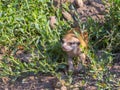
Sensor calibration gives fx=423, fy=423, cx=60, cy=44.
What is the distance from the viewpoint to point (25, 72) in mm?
4180

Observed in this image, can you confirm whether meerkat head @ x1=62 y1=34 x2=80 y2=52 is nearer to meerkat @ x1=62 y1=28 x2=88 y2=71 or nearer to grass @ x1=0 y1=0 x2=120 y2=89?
meerkat @ x1=62 y1=28 x2=88 y2=71

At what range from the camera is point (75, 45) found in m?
3.95

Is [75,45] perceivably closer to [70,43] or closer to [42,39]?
[70,43]

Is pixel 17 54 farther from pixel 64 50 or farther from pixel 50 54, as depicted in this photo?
pixel 64 50

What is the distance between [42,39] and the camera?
4.41 metres

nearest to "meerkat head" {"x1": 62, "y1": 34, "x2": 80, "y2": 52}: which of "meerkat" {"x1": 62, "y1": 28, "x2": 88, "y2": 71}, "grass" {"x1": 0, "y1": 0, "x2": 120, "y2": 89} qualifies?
"meerkat" {"x1": 62, "y1": 28, "x2": 88, "y2": 71}

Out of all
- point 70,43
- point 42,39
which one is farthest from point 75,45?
point 42,39

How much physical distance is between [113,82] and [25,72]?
35.1 inches

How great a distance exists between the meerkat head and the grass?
163mm

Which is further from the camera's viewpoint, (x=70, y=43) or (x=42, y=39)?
(x=42, y=39)

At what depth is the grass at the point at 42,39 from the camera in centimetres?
402

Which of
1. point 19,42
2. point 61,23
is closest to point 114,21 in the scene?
point 61,23

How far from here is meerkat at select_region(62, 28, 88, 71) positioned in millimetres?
3902

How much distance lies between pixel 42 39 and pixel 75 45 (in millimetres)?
568
